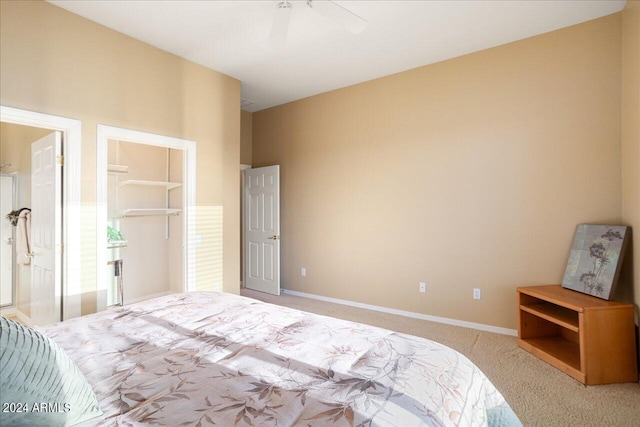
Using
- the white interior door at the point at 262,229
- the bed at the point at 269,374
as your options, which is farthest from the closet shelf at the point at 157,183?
the bed at the point at 269,374

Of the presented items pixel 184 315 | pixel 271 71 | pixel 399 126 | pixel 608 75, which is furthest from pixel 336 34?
pixel 184 315

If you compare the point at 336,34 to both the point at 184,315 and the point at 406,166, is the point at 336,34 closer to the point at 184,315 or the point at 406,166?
the point at 406,166

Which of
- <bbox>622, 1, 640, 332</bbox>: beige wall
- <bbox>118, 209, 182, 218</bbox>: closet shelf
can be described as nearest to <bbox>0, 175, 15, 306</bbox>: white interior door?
<bbox>118, 209, 182, 218</bbox>: closet shelf

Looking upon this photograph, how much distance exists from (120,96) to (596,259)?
4.44 m

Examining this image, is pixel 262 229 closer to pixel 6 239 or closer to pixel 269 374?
pixel 6 239

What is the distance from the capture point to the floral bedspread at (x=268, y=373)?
0.89 metres

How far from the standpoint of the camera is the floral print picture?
2.48 meters

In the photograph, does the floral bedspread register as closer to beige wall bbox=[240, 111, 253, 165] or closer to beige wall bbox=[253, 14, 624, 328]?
beige wall bbox=[253, 14, 624, 328]

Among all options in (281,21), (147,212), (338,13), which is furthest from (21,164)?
(338,13)

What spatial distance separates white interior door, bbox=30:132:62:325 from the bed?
54.6 inches

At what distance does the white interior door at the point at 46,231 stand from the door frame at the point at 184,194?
0.27m

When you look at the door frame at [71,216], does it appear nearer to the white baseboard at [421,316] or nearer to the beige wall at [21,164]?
the beige wall at [21,164]

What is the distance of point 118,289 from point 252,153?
2821 millimetres

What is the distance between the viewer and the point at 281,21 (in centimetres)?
238
